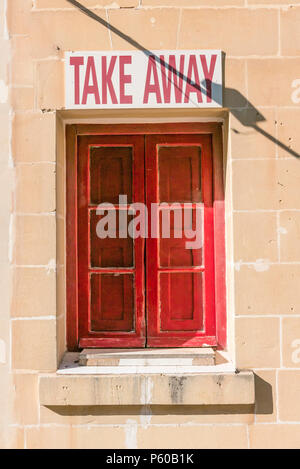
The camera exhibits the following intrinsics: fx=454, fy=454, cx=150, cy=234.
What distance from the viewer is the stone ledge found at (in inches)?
130

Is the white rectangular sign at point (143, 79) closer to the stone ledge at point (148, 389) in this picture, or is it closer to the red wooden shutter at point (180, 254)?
the red wooden shutter at point (180, 254)

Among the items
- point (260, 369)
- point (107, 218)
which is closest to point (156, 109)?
point (107, 218)

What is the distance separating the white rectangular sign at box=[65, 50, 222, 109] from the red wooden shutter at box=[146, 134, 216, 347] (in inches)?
16.1

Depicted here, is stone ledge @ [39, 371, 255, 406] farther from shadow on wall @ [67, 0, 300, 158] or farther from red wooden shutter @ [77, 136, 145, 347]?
shadow on wall @ [67, 0, 300, 158]

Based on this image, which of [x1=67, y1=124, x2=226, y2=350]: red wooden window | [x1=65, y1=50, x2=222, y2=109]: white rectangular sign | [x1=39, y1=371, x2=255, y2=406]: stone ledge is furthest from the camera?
[x1=67, y1=124, x2=226, y2=350]: red wooden window

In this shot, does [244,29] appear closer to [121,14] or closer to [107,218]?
[121,14]

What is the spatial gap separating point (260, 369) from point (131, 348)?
1.01 meters

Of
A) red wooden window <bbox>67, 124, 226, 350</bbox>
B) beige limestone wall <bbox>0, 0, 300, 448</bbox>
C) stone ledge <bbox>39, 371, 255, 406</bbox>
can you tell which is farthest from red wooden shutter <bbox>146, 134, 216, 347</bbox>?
stone ledge <bbox>39, 371, 255, 406</bbox>

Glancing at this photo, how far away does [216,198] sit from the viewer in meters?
3.70

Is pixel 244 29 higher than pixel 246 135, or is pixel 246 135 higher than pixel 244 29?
pixel 244 29

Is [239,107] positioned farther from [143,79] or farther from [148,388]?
[148,388]

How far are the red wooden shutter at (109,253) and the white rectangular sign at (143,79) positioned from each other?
1.34ft

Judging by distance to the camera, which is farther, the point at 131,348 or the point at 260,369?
the point at 131,348
